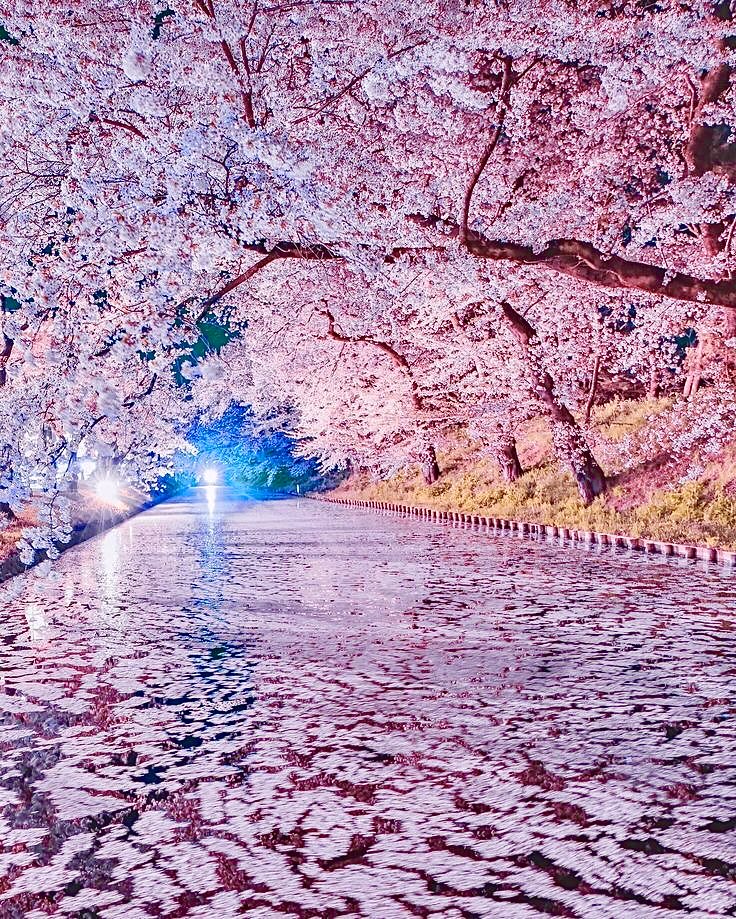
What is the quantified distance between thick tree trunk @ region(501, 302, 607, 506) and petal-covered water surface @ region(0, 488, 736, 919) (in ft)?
32.1

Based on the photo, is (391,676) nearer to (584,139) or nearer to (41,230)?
(41,230)

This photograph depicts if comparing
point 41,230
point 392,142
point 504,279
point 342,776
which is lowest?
point 342,776

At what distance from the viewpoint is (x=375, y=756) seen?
211 inches

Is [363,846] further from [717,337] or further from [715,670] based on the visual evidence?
[717,337]

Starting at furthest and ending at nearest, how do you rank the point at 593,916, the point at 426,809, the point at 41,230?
the point at 41,230 < the point at 426,809 < the point at 593,916

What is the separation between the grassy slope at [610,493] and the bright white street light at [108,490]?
16.2m

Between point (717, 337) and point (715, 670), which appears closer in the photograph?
point (715, 670)

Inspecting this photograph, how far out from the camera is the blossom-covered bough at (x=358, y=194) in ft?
28.2

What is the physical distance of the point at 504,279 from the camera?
61.0 feet

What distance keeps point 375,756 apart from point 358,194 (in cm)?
1006

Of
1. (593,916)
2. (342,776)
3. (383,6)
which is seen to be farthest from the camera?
(383,6)

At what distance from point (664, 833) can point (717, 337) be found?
17854mm

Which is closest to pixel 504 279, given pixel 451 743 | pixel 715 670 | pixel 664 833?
pixel 715 670

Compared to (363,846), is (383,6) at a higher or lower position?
higher
